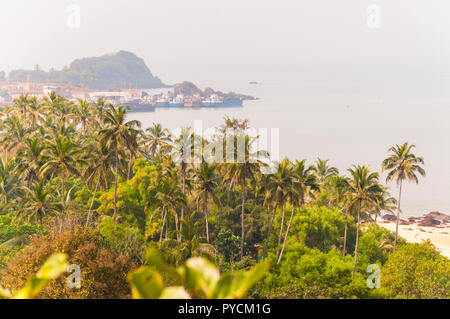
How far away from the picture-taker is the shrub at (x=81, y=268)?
74.4 ft

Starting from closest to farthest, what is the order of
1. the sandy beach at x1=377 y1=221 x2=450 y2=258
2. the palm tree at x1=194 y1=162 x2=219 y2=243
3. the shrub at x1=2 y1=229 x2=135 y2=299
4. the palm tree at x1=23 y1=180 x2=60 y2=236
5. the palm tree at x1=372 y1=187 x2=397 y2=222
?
the shrub at x1=2 y1=229 x2=135 y2=299
the palm tree at x1=23 y1=180 x2=60 y2=236
the palm tree at x1=372 y1=187 x2=397 y2=222
the palm tree at x1=194 y1=162 x2=219 y2=243
the sandy beach at x1=377 y1=221 x2=450 y2=258

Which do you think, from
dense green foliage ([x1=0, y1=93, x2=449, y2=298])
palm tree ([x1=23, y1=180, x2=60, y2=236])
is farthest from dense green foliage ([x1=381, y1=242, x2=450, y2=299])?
palm tree ([x1=23, y1=180, x2=60, y2=236])

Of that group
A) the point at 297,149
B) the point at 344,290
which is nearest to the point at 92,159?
the point at 344,290

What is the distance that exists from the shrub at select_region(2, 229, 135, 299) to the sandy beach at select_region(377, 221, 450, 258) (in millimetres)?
60548

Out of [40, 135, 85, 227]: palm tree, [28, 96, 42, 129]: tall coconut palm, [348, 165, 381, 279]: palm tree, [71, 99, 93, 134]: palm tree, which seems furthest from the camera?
[71, 99, 93, 134]: palm tree

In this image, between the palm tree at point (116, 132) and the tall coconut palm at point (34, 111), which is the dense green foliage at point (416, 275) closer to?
the palm tree at point (116, 132)

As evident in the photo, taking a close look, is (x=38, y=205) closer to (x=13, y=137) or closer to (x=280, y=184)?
(x=280, y=184)

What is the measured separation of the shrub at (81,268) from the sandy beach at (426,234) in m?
60.5

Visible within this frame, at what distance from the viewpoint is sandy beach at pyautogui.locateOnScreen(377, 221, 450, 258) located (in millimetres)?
70700

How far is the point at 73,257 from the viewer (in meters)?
25.7

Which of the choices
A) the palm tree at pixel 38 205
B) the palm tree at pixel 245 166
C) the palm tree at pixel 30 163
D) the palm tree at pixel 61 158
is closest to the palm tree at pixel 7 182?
the palm tree at pixel 30 163

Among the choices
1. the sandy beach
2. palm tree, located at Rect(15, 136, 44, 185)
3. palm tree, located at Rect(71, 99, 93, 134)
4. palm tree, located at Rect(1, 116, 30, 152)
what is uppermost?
palm tree, located at Rect(71, 99, 93, 134)

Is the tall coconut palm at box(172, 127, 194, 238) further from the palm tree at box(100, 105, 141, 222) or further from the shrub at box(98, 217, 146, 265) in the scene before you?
the shrub at box(98, 217, 146, 265)
